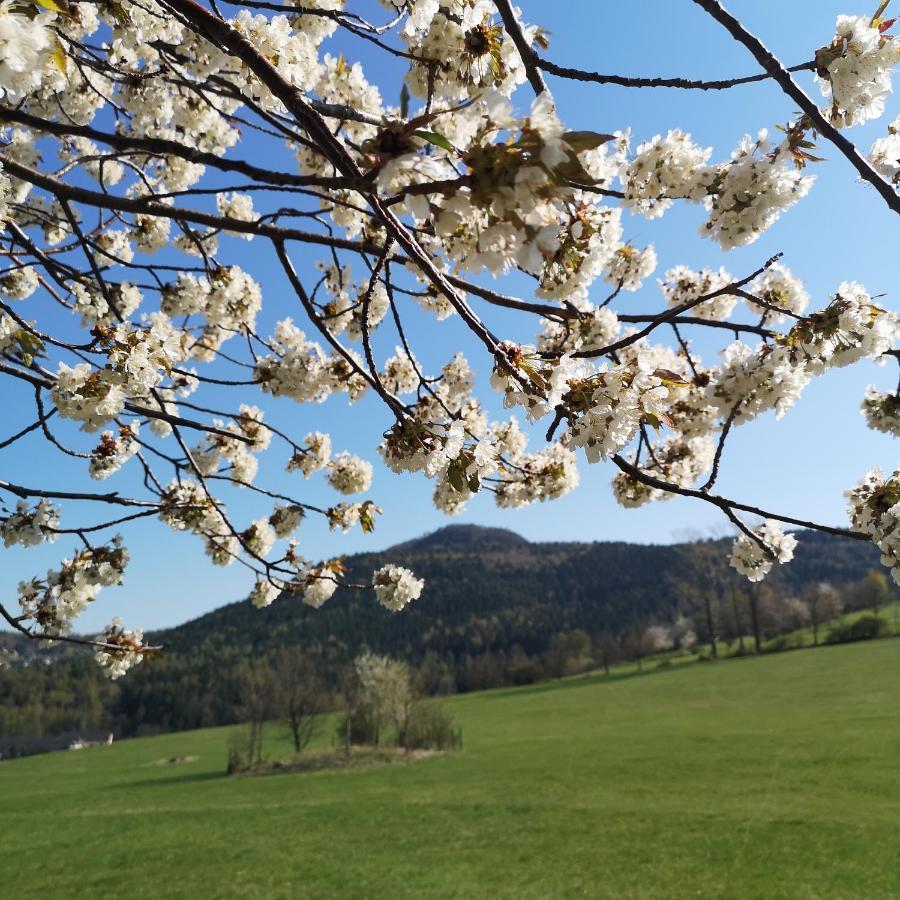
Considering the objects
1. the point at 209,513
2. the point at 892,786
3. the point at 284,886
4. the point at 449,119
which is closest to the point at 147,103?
the point at 209,513

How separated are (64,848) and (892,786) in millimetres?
23896

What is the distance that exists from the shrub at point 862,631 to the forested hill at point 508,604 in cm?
2506

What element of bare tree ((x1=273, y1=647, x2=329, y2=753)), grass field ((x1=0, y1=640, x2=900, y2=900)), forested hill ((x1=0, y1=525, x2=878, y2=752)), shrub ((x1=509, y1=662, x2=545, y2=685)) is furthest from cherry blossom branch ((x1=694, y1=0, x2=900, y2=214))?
shrub ((x1=509, y1=662, x2=545, y2=685))

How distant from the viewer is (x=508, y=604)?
4751 inches

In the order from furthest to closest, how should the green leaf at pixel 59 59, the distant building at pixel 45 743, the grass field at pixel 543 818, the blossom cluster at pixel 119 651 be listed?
1. the distant building at pixel 45 743
2. the grass field at pixel 543 818
3. the blossom cluster at pixel 119 651
4. the green leaf at pixel 59 59

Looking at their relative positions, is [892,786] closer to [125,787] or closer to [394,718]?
[394,718]

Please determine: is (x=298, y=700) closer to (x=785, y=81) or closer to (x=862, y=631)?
(x=785, y=81)

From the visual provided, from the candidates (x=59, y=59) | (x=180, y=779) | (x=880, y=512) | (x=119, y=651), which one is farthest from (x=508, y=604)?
(x=59, y=59)

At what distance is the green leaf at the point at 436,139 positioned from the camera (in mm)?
735

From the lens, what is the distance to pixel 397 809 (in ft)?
71.3

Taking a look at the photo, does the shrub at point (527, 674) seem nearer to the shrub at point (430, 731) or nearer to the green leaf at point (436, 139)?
the shrub at point (430, 731)

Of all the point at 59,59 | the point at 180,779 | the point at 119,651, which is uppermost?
the point at 59,59

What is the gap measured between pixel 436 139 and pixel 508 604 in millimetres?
123829

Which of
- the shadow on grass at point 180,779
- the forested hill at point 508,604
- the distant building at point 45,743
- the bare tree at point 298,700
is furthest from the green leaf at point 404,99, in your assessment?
the forested hill at point 508,604
